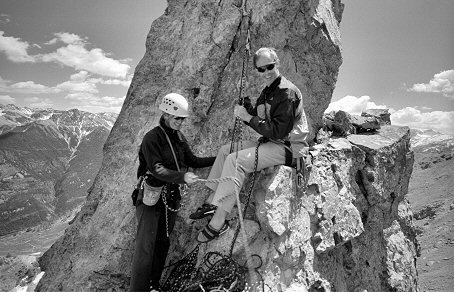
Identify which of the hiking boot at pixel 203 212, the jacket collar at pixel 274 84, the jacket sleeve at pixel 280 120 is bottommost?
the hiking boot at pixel 203 212

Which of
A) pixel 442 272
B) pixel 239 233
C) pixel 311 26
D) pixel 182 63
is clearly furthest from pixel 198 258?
pixel 442 272

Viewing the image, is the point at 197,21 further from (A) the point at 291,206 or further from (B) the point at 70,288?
(B) the point at 70,288

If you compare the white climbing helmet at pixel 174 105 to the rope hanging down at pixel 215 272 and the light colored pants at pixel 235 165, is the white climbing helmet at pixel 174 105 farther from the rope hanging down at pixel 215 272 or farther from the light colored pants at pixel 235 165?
the rope hanging down at pixel 215 272

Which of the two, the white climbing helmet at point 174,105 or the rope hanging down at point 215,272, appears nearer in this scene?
the rope hanging down at point 215,272

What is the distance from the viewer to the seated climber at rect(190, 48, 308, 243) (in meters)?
7.02

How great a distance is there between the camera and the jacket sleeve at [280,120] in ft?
23.0

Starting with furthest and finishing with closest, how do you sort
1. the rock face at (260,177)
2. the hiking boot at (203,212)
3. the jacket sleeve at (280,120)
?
the rock face at (260,177) → the hiking boot at (203,212) → the jacket sleeve at (280,120)

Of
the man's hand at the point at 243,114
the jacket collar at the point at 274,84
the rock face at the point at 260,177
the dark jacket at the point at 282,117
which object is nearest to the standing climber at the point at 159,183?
the rock face at the point at 260,177

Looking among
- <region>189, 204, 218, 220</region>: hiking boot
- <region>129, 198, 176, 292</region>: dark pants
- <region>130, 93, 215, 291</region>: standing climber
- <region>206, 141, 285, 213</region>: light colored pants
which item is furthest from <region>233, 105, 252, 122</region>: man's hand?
<region>129, 198, 176, 292</region>: dark pants

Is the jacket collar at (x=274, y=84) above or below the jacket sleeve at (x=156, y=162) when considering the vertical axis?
above

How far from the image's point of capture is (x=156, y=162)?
666cm

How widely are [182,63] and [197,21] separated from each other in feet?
5.87

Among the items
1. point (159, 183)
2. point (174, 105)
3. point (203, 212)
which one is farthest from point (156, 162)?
point (203, 212)

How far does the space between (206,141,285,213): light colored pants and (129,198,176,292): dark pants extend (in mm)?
1288
